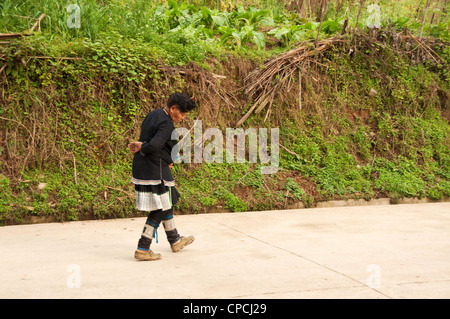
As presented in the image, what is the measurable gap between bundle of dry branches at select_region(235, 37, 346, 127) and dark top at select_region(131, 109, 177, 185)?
13.2ft

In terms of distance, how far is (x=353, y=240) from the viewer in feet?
18.5

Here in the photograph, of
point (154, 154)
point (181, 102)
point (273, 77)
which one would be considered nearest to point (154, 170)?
point (154, 154)

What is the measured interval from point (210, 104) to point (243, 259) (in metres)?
4.33

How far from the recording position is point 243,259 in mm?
4785

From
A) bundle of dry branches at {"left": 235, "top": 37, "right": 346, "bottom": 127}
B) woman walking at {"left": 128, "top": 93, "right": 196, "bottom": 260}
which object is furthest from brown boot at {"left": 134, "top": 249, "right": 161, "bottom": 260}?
bundle of dry branches at {"left": 235, "top": 37, "right": 346, "bottom": 127}

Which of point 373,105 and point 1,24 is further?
point 373,105

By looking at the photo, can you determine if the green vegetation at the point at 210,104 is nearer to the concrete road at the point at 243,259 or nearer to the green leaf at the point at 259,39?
the green leaf at the point at 259,39

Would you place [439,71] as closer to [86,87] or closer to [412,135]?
[412,135]

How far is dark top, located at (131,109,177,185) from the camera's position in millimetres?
4762

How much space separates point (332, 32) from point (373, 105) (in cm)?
193

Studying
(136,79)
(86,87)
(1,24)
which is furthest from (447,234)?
(1,24)

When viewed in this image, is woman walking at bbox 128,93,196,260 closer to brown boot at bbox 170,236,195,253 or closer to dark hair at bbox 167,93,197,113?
dark hair at bbox 167,93,197,113
